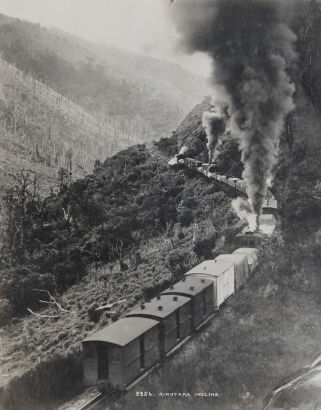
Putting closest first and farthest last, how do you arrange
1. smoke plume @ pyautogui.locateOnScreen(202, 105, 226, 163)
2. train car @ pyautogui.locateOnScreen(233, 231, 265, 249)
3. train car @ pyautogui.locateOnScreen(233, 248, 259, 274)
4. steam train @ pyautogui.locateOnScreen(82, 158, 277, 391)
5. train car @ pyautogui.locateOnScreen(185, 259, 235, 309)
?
steam train @ pyautogui.locateOnScreen(82, 158, 277, 391) < train car @ pyautogui.locateOnScreen(185, 259, 235, 309) < train car @ pyautogui.locateOnScreen(233, 248, 259, 274) < train car @ pyautogui.locateOnScreen(233, 231, 265, 249) < smoke plume @ pyautogui.locateOnScreen(202, 105, 226, 163)

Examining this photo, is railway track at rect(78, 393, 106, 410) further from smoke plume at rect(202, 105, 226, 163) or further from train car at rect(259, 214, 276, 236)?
smoke plume at rect(202, 105, 226, 163)

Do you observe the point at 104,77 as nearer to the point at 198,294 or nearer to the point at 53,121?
the point at 53,121

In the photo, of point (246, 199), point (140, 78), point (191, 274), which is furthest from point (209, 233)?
point (140, 78)

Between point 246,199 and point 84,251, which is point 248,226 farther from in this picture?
point 84,251

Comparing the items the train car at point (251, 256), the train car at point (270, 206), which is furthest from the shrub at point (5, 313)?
the train car at point (270, 206)

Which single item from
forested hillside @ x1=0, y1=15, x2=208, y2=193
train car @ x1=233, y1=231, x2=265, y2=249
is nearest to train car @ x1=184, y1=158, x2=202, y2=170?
train car @ x1=233, y1=231, x2=265, y2=249

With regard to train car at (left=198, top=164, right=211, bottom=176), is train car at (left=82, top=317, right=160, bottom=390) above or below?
below
